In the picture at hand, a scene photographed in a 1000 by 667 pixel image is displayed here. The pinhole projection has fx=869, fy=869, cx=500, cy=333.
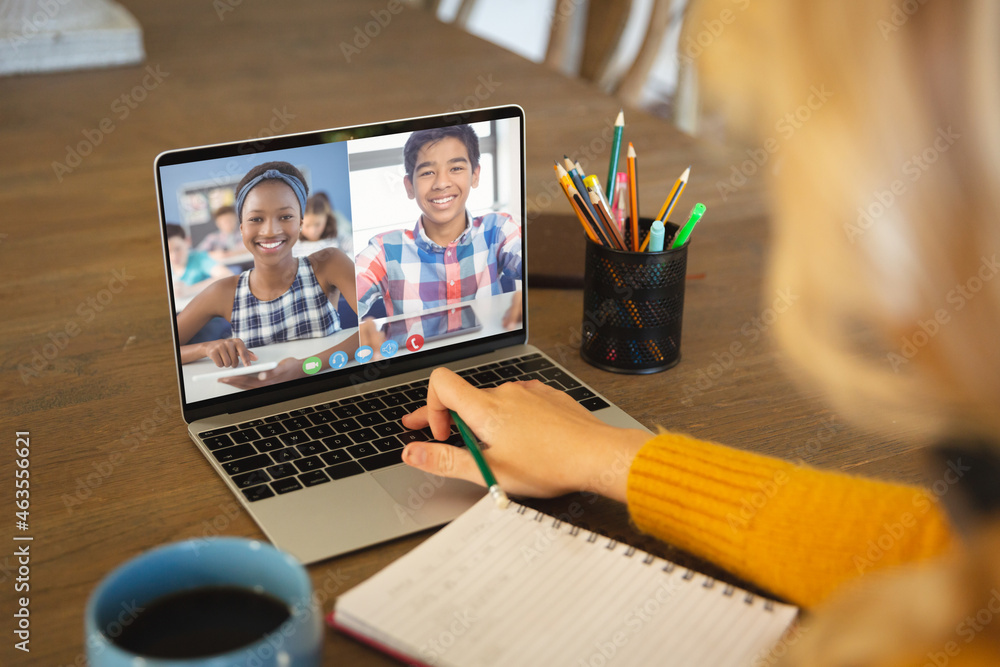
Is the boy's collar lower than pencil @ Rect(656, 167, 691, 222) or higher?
lower

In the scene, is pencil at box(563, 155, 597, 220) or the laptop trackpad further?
pencil at box(563, 155, 597, 220)

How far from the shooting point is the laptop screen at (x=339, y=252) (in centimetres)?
79

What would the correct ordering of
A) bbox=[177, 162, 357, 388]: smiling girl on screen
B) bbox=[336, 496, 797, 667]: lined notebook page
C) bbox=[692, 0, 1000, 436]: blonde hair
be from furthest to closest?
bbox=[177, 162, 357, 388]: smiling girl on screen < bbox=[336, 496, 797, 667]: lined notebook page < bbox=[692, 0, 1000, 436]: blonde hair

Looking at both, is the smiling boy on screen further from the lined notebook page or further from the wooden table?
the lined notebook page

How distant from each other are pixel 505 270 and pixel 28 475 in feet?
1.62

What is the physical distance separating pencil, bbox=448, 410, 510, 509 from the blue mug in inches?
8.7

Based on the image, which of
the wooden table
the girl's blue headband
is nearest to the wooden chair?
the wooden table

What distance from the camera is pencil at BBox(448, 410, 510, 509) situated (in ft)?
2.27

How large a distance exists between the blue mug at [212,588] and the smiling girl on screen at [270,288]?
0.32 meters

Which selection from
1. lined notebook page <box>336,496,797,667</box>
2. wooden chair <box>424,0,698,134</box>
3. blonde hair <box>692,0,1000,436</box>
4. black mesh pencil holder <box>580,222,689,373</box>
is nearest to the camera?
blonde hair <box>692,0,1000,436</box>

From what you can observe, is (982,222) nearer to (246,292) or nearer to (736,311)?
(246,292)

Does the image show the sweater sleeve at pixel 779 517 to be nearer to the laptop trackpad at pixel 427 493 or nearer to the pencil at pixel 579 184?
the laptop trackpad at pixel 427 493

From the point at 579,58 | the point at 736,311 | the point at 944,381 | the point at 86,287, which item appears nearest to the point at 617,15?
the point at 579,58

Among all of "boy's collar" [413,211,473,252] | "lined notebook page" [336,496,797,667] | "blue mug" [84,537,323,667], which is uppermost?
"boy's collar" [413,211,473,252]
